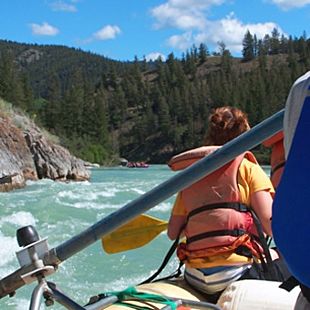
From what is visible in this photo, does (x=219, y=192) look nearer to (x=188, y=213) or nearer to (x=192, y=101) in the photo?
(x=188, y=213)

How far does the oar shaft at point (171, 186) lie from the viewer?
5.89 feet

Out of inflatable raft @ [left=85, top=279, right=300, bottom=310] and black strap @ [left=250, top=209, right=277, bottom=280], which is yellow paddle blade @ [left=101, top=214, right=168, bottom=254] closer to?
inflatable raft @ [left=85, top=279, right=300, bottom=310]

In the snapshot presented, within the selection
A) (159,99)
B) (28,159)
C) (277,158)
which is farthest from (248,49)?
(277,158)

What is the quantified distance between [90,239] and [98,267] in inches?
265

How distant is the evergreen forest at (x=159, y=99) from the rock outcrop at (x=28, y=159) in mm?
32551

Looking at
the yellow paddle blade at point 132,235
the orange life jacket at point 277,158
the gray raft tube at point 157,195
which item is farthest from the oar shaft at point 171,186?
the orange life jacket at point 277,158

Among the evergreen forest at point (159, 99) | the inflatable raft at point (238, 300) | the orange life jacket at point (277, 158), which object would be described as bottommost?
the inflatable raft at point (238, 300)

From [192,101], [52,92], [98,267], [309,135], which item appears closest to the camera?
[309,135]

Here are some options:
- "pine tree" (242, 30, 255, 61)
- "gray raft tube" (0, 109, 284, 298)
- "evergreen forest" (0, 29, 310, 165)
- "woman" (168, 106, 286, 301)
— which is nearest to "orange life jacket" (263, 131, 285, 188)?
"woman" (168, 106, 286, 301)

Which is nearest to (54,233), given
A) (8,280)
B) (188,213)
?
(188,213)

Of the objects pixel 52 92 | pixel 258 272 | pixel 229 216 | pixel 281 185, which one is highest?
pixel 52 92

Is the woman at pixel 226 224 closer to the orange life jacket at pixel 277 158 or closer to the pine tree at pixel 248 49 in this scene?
the orange life jacket at pixel 277 158

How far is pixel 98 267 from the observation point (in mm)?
8531

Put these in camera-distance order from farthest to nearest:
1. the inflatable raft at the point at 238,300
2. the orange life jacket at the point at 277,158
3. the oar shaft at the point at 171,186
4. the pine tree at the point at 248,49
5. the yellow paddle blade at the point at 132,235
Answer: the pine tree at the point at 248,49 → the orange life jacket at the point at 277,158 → the yellow paddle blade at the point at 132,235 → the inflatable raft at the point at 238,300 → the oar shaft at the point at 171,186
